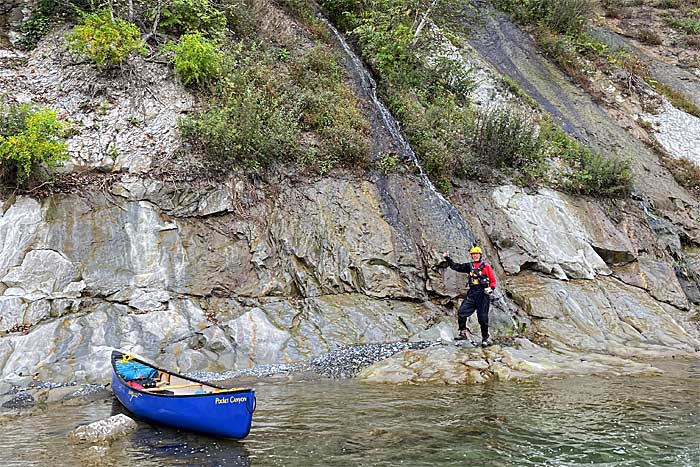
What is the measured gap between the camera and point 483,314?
10891mm

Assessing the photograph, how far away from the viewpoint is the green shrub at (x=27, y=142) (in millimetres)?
10617

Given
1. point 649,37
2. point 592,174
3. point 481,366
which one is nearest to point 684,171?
point 592,174

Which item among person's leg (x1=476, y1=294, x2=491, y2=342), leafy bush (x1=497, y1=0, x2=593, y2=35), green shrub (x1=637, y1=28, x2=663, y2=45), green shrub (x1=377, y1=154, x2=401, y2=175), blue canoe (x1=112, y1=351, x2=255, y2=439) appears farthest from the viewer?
green shrub (x1=637, y1=28, x2=663, y2=45)

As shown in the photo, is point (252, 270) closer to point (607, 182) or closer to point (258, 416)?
point (258, 416)

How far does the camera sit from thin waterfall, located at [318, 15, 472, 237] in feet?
45.7

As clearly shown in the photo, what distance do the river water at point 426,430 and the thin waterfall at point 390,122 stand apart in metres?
5.77

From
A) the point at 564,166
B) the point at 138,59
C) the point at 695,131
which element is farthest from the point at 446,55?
the point at 138,59

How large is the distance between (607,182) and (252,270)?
408 inches

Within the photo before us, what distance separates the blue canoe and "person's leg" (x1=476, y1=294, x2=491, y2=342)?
5552 mm

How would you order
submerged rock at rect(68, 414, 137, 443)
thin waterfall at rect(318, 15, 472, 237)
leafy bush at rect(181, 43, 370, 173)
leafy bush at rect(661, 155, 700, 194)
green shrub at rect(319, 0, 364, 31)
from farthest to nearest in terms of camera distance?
green shrub at rect(319, 0, 364, 31) < leafy bush at rect(661, 155, 700, 194) < thin waterfall at rect(318, 15, 472, 237) < leafy bush at rect(181, 43, 370, 173) < submerged rock at rect(68, 414, 137, 443)

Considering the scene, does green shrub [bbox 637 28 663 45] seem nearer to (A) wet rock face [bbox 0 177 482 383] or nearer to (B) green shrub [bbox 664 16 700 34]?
(B) green shrub [bbox 664 16 700 34]

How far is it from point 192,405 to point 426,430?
2790mm

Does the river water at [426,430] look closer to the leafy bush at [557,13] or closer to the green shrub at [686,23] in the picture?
the leafy bush at [557,13]

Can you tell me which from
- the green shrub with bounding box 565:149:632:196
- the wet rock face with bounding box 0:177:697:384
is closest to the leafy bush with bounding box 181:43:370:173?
the wet rock face with bounding box 0:177:697:384
